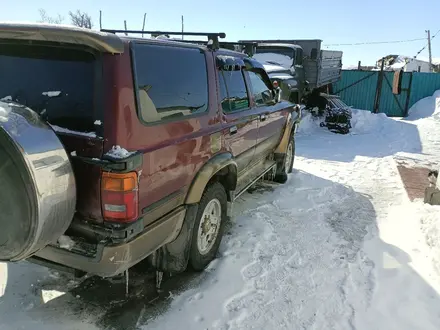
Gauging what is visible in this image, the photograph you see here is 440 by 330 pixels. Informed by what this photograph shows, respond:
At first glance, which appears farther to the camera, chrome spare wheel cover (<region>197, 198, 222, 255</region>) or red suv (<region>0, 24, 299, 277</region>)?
chrome spare wheel cover (<region>197, 198, 222, 255</region>)

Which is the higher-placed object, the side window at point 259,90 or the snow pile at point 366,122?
the side window at point 259,90

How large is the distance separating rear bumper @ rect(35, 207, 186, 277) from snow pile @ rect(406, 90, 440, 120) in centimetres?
1395

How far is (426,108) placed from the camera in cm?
1498

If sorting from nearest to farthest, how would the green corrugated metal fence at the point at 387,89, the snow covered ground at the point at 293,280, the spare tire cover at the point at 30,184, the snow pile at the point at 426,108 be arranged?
1. the spare tire cover at the point at 30,184
2. the snow covered ground at the point at 293,280
3. the snow pile at the point at 426,108
4. the green corrugated metal fence at the point at 387,89

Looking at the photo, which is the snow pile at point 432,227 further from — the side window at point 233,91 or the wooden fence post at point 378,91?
the wooden fence post at point 378,91

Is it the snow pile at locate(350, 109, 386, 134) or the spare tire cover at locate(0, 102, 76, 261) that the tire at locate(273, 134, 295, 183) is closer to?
the spare tire cover at locate(0, 102, 76, 261)

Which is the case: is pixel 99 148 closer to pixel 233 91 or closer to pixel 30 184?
pixel 30 184

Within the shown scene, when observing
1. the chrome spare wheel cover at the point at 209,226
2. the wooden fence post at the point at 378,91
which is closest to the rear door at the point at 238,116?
the chrome spare wheel cover at the point at 209,226

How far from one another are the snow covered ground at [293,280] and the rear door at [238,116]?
919 mm

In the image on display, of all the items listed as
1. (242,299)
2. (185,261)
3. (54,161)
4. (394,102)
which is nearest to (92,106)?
(54,161)

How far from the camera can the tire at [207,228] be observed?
11.0ft

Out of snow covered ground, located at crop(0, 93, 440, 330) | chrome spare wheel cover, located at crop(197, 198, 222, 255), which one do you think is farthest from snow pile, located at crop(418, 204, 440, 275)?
chrome spare wheel cover, located at crop(197, 198, 222, 255)

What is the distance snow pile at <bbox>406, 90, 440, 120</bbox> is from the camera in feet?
47.5

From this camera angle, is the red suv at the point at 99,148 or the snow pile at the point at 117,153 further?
the snow pile at the point at 117,153
